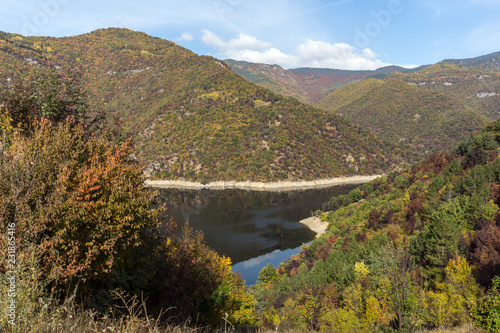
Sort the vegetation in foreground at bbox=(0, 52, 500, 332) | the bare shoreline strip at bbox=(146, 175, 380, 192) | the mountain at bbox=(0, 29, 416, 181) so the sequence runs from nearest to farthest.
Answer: the vegetation in foreground at bbox=(0, 52, 500, 332)
the bare shoreline strip at bbox=(146, 175, 380, 192)
the mountain at bbox=(0, 29, 416, 181)

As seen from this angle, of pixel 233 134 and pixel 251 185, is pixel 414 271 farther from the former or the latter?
pixel 233 134

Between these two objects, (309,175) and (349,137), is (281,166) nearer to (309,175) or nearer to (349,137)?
(309,175)

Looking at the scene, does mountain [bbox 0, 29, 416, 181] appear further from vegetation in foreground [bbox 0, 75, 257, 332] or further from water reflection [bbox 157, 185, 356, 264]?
vegetation in foreground [bbox 0, 75, 257, 332]

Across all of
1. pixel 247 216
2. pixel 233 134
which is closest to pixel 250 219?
pixel 247 216

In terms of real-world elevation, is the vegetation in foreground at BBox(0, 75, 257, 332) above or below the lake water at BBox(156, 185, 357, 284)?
above

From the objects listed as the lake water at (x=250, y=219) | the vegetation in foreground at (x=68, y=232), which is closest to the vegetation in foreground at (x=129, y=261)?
the vegetation in foreground at (x=68, y=232)

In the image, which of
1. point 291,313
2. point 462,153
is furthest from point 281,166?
point 291,313

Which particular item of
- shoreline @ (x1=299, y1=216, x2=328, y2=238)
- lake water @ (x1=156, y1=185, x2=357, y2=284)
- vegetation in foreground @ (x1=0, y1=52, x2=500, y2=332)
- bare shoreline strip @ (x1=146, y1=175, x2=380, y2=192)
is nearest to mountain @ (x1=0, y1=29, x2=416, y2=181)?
bare shoreline strip @ (x1=146, y1=175, x2=380, y2=192)

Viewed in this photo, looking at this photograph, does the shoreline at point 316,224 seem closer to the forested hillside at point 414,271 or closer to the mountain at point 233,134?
the forested hillside at point 414,271
